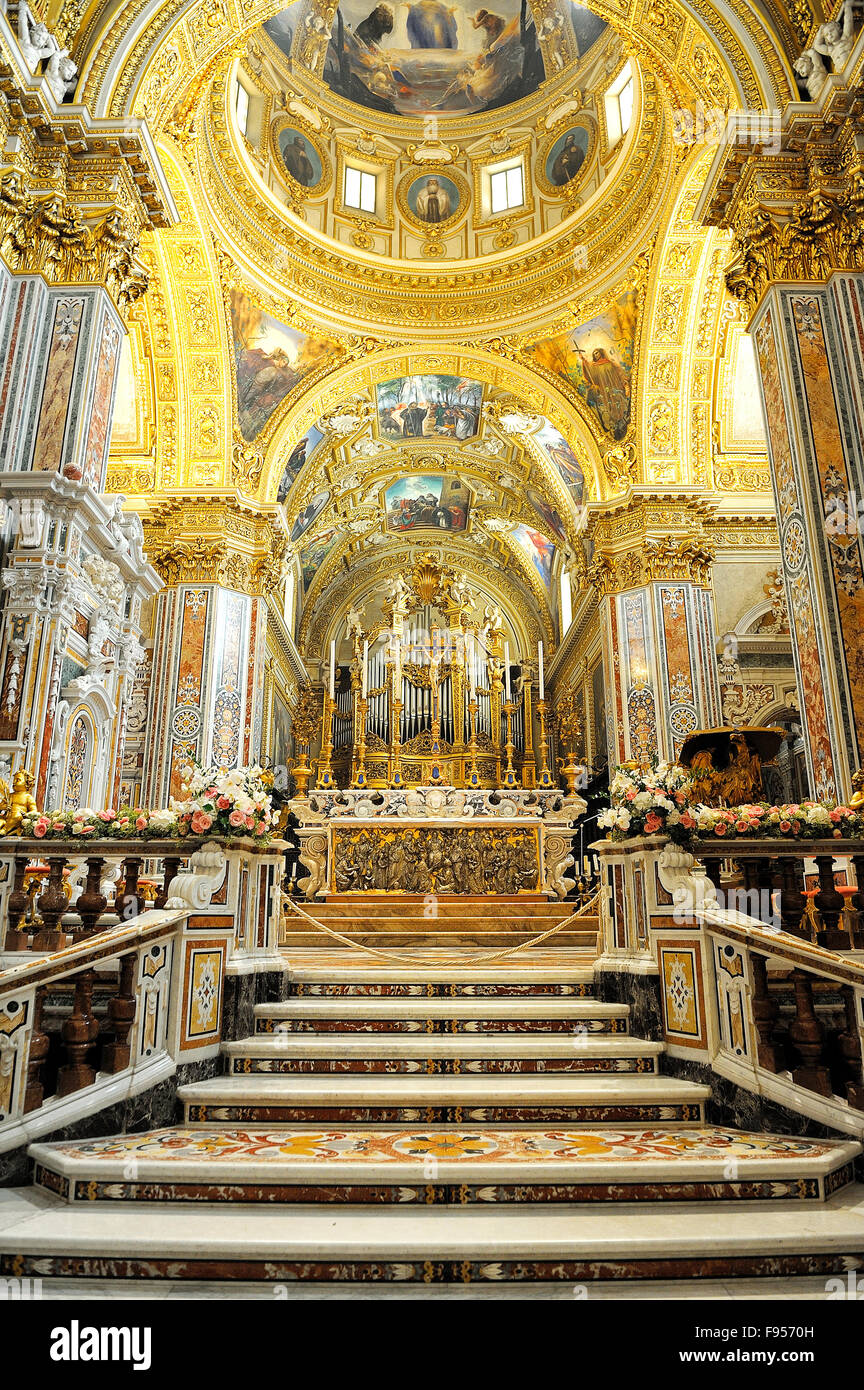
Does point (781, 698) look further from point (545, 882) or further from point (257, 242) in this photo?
point (257, 242)

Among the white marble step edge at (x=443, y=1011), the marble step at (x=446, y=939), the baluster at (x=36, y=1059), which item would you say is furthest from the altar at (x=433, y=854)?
the baluster at (x=36, y=1059)

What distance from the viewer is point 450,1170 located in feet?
11.4

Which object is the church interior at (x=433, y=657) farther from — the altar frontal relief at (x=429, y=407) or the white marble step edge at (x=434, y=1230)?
the altar frontal relief at (x=429, y=407)

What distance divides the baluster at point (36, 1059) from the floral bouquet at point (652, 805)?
342cm

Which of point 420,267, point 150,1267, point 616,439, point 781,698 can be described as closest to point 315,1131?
point 150,1267

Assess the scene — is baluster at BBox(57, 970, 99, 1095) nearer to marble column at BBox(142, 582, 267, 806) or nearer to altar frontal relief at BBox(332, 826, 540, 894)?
altar frontal relief at BBox(332, 826, 540, 894)

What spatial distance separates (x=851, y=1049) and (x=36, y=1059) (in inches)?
147

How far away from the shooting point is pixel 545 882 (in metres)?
12.1

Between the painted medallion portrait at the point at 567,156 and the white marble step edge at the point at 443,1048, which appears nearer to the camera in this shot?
the white marble step edge at the point at 443,1048

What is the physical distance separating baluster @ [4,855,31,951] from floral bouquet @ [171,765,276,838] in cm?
93

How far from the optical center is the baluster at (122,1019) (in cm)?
428

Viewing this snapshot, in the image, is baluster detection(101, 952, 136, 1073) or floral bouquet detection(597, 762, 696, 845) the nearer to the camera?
baluster detection(101, 952, 136, 1073)

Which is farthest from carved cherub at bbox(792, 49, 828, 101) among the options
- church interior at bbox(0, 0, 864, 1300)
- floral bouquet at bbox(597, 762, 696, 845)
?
floral bouquet at bbox(597, 762, 696, 845)

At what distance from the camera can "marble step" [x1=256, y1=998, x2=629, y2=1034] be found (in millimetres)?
5445
